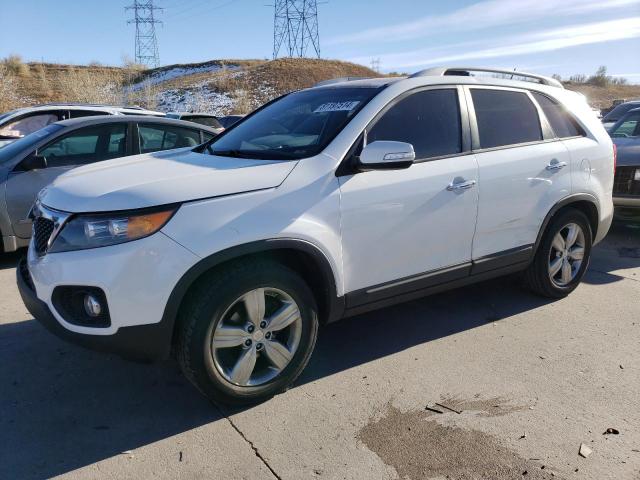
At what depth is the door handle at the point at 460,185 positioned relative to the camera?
367cm

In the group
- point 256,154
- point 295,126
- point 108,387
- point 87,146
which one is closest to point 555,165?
point 295,126

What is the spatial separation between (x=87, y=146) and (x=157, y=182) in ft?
12.5

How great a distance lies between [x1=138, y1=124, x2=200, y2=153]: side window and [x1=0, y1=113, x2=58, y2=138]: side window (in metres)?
2.96

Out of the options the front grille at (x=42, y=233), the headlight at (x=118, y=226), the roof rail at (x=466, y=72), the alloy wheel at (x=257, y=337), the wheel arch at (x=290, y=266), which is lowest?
the alloy wheel at (x=257, y=337)

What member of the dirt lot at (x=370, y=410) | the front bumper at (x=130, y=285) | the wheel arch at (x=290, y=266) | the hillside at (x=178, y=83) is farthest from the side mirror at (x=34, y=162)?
the hillside at (x=178, y=83)

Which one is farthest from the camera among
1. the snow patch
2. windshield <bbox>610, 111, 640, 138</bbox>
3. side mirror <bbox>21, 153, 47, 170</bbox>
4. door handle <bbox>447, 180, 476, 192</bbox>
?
the snow patch

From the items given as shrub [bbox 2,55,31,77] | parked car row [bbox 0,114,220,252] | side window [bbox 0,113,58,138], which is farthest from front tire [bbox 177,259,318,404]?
shrub [bbox 2,55,31,77]

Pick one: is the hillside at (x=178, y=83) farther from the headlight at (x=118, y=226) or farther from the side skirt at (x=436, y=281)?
the side skirt at (x=436, y=281)

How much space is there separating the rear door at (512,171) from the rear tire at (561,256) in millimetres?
264

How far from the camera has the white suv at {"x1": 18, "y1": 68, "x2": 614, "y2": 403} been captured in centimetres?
272

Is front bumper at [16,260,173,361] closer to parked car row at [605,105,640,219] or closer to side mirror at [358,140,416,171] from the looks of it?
side mirror at [358,140,416,171]

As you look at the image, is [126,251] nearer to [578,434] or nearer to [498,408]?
[498,408]

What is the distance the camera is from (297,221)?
119 inches

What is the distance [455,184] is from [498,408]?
4.72 feet
